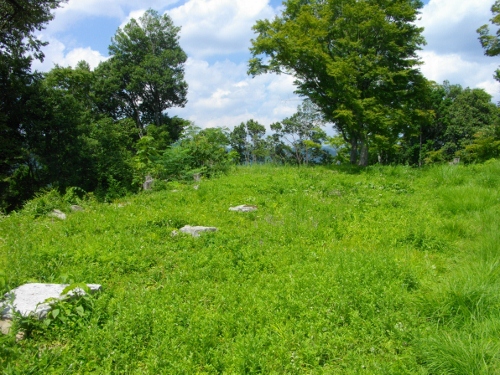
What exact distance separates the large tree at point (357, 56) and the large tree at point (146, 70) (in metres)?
22.9

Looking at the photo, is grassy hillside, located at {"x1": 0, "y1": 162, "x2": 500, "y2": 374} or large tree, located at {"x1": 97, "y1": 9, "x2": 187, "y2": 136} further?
large tree, located at {"x1": 97, "y1": 9, "x2": 187, "y2": 136}

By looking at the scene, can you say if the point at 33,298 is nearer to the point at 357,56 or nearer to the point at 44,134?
the point at 357,56

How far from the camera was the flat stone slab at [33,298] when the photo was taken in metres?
3.54

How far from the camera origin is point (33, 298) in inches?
150

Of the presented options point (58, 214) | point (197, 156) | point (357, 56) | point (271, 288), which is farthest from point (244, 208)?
point (357, 56)

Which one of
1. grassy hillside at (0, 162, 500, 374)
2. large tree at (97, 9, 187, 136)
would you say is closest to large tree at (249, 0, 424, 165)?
grassy hillside at (0, 162, 500, 374)

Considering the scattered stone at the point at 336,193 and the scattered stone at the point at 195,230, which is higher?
the scattered stone at the point at 336,193

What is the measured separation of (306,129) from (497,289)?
3581 cm

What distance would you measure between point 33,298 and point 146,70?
35015mm

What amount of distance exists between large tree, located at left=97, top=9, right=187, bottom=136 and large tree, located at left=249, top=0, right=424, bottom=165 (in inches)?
903

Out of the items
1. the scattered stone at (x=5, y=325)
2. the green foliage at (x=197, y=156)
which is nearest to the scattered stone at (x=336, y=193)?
the green foliage at (x=197, y=156)

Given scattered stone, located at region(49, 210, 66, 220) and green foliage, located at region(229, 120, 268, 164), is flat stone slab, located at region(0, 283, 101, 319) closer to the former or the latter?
scattered stone, located at region(49, 210, 66, 220)

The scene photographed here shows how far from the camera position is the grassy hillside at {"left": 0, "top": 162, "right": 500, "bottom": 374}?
10.2ft

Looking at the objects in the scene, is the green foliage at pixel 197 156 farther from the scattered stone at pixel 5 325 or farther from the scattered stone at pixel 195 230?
the scattered stone at pixel 5 325
